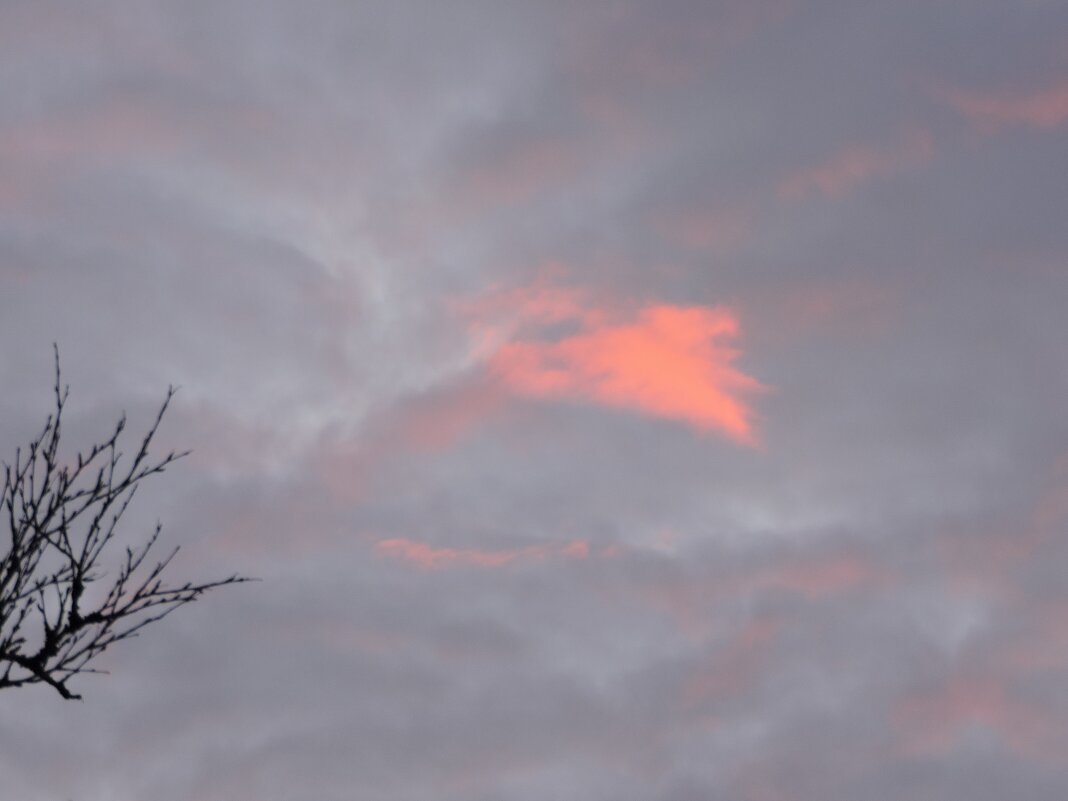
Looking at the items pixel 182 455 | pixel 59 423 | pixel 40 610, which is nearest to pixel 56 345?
pixel 59 423

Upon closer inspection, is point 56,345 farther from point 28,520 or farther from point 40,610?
point 40,610

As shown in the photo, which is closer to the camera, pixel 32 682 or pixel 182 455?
pixel 32 682

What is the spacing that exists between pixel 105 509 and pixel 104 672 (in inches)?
64.7

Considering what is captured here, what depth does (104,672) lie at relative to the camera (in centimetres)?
1292

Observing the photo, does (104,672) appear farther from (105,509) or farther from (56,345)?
(56,345)

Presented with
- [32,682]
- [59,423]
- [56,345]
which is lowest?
[32,682]

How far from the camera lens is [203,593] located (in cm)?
1354

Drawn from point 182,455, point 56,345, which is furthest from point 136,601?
point 56,345

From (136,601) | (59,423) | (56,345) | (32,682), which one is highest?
(56,345)

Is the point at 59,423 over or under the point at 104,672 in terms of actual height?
over

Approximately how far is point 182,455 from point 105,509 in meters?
1.08

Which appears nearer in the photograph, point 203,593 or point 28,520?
point 28,520

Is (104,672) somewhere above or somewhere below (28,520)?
below

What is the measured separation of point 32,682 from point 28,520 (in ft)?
5.24
